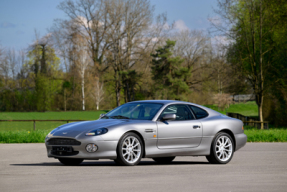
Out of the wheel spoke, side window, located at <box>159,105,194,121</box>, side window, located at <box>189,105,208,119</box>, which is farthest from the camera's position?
side window, located at <box>189,105,208,119</box>

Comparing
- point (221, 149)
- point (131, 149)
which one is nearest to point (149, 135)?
point (131, 149)

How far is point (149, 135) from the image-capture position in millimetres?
10117

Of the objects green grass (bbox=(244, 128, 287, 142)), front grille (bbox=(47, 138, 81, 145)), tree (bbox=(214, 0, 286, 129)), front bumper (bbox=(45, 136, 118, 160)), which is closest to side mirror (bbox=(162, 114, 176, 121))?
front bumper (bbox=(45, 136, 118, 160))

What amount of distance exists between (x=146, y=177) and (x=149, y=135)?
1.95 metres

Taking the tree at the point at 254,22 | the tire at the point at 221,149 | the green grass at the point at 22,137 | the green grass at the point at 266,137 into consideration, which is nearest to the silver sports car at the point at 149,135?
the tire at the point at 221,149

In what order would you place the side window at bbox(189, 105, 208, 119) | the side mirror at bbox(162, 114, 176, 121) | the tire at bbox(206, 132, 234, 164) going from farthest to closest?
the side window at bbox(189, 105, 208, 119) → the tire at bbox(206, 132, 234, 164) → the side mirror at bbox(162, 114, 176, 121)

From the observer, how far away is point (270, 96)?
49.2 meters

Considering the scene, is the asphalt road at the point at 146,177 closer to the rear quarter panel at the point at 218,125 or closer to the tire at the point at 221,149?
the tire at the point at 221,149

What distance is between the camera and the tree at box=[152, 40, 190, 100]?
228 feet

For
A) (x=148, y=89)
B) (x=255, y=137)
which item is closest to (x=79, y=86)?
(x=148, y=89)

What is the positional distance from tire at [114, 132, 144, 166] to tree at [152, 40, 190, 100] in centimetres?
5883

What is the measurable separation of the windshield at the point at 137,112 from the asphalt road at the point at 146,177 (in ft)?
3.81

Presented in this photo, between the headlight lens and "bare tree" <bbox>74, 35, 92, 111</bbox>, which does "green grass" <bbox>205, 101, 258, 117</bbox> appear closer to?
"bare tree" <bbox>74, 35, 92, 111</bbox>

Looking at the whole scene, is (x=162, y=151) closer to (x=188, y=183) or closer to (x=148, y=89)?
(x=188, y=183)
